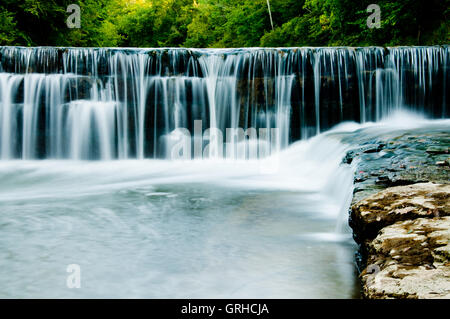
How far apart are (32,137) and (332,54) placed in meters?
7.89

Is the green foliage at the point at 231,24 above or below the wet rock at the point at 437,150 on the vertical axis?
above

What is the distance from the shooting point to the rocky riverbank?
2543 mm

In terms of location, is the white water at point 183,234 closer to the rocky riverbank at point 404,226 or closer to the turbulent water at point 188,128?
the turbulent water at point 188,128

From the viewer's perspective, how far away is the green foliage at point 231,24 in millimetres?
14914

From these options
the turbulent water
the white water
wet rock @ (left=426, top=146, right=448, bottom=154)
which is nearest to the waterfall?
the turbulent water

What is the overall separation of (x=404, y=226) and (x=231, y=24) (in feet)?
77.6

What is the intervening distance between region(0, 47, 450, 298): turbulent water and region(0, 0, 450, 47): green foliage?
4070 millimetres

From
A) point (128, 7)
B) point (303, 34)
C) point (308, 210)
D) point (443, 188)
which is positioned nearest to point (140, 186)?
point (308, 210)

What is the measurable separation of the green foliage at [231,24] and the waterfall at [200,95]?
3.80 meters

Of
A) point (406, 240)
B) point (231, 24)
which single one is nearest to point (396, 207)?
point (406, 240)

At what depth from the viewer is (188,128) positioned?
11.7 m
